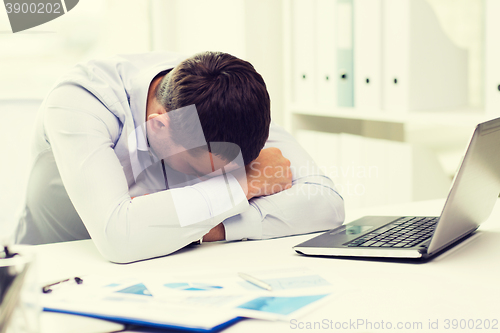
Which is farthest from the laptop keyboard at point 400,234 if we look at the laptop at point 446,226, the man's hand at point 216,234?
the man's hand at point 216,234

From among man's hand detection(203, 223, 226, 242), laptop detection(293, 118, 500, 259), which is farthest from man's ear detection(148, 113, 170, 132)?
laptop detection(293, 118, 500, 259)

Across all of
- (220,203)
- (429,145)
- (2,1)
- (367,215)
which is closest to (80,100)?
(220,203)

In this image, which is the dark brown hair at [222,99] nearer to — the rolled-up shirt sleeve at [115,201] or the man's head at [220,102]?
the man's head at [220,102]

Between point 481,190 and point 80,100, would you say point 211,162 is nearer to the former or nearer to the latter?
point 80,100

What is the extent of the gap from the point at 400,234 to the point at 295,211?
21 cm

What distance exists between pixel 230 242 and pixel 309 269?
0.24 meters

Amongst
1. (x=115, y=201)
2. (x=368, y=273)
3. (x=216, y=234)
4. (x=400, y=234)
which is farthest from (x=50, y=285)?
(x=400, y=234)

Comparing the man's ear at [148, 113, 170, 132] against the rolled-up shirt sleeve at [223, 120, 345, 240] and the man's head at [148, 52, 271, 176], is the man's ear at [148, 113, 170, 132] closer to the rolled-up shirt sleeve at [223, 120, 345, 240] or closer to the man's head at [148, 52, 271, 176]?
the man's head at [148, 52, 271, 176]

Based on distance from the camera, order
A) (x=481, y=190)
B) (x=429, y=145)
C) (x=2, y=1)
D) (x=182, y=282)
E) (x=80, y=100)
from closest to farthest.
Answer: (x=182, y=282) → (x=481, y=190) → (x=80, y=100) → (x=429, y=145) → (x=2, y=1)

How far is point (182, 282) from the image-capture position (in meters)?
0.65

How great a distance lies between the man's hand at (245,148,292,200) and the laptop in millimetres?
162

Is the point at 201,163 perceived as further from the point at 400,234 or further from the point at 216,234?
the point at 400,234

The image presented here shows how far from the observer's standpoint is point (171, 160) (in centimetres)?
99

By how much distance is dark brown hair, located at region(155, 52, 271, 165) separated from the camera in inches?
34.9
